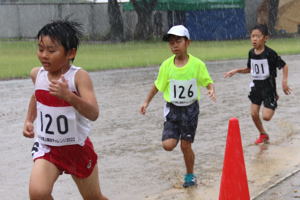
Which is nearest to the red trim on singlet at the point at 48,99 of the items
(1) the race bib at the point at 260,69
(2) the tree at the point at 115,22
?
(1) the race bib at the point at 260,69

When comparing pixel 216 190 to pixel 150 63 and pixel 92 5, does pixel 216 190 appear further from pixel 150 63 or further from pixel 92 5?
pixel 92 5

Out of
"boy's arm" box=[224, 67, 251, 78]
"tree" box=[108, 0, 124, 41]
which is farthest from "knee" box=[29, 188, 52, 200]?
"tree" box=[108, 0, 124, 41]

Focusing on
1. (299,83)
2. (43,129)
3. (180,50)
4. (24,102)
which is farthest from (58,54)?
(299,83)

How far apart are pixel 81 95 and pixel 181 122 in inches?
97.6

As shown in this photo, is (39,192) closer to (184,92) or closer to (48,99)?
(48,99)

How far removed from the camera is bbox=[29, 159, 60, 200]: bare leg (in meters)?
4.79

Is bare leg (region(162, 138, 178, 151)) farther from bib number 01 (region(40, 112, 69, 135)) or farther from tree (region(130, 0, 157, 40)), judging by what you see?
tree (region(130, 0, 157, 40))

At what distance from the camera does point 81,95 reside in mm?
4875

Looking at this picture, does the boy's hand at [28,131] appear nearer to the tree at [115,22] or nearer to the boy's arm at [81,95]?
the boy's arm at [81,95]

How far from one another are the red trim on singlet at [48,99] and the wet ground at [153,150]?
193cm

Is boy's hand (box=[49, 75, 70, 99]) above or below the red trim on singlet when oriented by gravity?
above

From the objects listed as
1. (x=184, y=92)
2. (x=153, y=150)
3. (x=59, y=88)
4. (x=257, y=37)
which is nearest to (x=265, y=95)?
(x=257, y=37)

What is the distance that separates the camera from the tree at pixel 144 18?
46416 millimetres

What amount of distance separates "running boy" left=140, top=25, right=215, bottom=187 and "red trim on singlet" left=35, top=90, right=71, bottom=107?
2.33 metres
